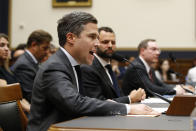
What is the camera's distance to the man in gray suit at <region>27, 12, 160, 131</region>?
1.95 meters

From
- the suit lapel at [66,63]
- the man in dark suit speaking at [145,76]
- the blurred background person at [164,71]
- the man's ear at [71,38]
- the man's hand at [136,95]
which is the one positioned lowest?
the blurred background person at [164,71]

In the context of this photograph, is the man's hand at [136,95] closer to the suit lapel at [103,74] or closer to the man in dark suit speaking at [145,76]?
the suit lapel at [103,74]

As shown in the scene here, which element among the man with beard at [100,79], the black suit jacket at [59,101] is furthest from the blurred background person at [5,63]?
the black suit jacket at [59,101]

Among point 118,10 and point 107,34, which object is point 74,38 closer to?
point 107,34

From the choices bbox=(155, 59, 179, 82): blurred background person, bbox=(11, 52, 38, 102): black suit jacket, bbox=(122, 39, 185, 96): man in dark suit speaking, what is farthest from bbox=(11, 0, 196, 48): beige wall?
bbox=(11, 52, 38, 102): black suit jacket

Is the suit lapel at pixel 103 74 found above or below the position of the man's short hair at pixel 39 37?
below

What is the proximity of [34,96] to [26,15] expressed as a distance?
9.19 metres

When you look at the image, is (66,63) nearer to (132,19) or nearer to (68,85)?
(68,85)

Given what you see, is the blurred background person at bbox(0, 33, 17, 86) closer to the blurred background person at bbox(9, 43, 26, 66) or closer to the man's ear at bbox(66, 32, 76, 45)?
the blurred background person at bbox(9, 43, 26, 66)

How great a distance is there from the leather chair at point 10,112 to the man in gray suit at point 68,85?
302mm

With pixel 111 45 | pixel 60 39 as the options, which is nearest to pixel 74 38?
pixel 60 39

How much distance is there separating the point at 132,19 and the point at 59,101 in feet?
29.1

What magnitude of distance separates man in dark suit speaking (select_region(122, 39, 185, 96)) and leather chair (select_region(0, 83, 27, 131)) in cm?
155

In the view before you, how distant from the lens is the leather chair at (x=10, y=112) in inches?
93.5
